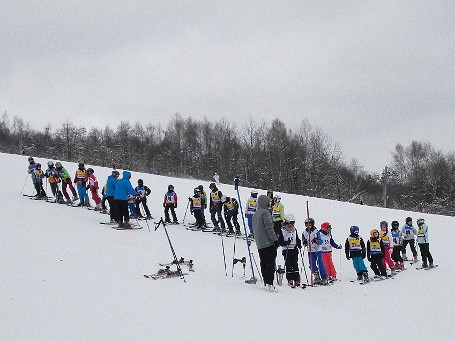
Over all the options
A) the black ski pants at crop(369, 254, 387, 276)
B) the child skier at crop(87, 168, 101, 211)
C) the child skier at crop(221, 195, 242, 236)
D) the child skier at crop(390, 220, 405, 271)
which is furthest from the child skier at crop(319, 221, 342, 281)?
the child skier at crop(87, 168, 101, 211)

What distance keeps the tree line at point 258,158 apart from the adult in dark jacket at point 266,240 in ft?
142

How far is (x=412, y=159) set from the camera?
6706cm

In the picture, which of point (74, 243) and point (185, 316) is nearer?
point (185, 316)

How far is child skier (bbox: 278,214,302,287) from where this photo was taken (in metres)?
9.09

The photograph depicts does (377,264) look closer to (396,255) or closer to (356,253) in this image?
(356,253)

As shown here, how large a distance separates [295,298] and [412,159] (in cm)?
6706

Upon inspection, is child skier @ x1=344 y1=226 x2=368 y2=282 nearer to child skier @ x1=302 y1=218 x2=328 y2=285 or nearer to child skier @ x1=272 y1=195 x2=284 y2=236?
child skier @ x1=302 y1=218 x2=328 y2=285

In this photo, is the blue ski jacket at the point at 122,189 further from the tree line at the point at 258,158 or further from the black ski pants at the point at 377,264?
the tree line at the point at 258,158

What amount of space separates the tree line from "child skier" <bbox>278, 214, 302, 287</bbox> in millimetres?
41608

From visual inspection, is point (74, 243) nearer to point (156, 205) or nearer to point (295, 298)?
point (295, 298)

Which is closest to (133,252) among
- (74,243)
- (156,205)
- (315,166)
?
(74,243)

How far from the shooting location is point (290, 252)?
9414 millimetres

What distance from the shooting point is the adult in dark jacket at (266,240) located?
25.8 ft

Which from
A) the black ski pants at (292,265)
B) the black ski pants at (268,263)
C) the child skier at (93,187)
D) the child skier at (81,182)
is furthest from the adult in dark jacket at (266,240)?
the child skier at (81,182)
